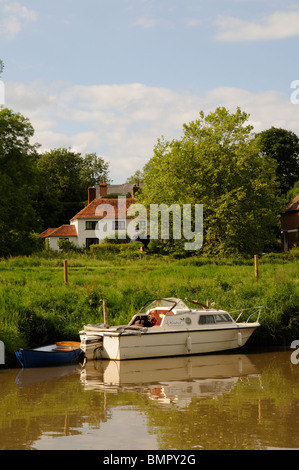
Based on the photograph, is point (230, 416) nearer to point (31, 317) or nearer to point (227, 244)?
point (31, 317)

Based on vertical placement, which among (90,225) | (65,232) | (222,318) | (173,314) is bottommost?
(222,318)

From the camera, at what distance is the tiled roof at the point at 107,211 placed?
71.5m

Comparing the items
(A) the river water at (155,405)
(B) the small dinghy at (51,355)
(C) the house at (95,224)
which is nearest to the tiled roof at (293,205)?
(C) the house at (95,224)

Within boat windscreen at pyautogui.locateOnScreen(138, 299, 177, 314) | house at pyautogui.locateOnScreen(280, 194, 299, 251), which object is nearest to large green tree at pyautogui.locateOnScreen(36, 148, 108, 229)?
house at pyautogui.locateOnScreen(280, 194, 299, 251)

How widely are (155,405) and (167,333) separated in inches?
258

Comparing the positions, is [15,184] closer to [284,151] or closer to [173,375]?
[173,375]

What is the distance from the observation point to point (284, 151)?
73.8m

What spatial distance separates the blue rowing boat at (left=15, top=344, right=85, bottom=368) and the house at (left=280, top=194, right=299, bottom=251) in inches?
1878

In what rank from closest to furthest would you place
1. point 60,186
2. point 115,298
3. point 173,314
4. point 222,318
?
point 173,314 < point 222,318 < point 115,298 < point 60,186

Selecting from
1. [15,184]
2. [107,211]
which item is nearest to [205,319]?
[15,184]

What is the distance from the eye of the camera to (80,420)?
44.3 ft

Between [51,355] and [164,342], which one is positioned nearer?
[51,355]

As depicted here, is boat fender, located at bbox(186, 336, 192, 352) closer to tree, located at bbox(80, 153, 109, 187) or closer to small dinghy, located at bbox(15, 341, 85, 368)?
small dinghy, located at bbox(15, 341, 85, 368)
